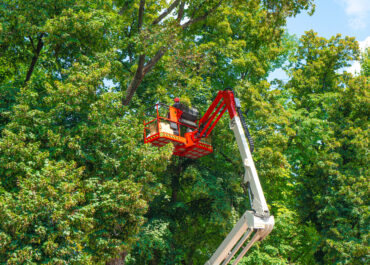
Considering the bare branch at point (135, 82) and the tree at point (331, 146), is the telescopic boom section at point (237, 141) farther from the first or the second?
the tree at point (331, 146)

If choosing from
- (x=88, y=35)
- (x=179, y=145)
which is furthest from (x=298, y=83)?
(x=88, y=35)

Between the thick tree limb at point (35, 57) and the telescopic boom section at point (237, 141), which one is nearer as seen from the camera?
the telescopic boom section at point (237, 141)

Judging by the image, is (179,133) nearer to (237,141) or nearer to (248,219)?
(237,141)

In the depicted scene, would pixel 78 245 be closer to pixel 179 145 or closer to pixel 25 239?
pixel 25 239

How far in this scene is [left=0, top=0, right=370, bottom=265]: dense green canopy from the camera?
13102mm

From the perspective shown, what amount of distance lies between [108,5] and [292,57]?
15.7 meters

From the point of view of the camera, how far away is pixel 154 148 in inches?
611

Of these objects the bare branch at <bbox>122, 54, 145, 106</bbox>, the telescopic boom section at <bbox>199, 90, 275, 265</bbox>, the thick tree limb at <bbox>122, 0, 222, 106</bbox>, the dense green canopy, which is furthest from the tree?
the bare branch at <bbox>122, 54, 145, 106</bbox>

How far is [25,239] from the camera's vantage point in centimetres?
1117

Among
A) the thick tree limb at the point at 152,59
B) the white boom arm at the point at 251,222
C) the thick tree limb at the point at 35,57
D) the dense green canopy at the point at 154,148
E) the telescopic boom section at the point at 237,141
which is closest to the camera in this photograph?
the white boom arm at the point at 251,222

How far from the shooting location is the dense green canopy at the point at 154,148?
13.1m

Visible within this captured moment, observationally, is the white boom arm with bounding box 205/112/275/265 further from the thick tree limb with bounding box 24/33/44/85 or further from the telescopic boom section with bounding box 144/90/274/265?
the thick tree limb with bounding box 24/33/44/85

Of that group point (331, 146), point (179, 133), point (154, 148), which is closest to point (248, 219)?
point (154, 148)

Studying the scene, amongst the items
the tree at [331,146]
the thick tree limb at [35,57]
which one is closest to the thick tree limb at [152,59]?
the thick tree limb at [35,57]
